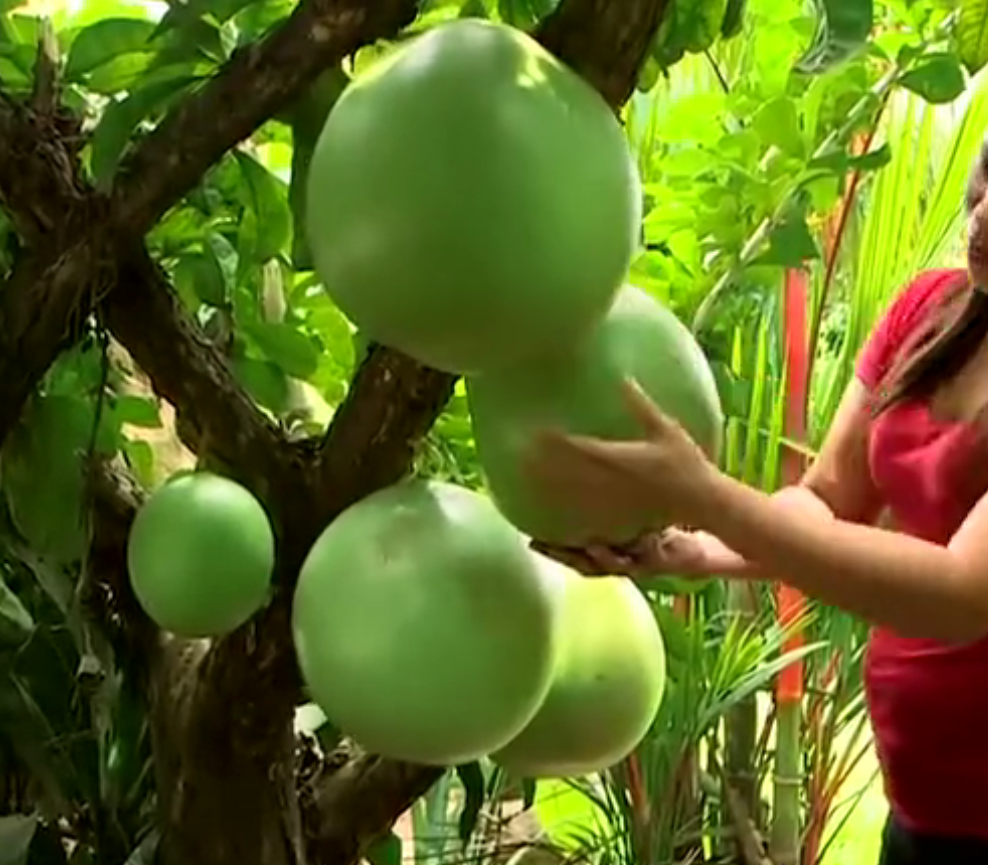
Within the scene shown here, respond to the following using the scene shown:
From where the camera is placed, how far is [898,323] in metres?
0.94

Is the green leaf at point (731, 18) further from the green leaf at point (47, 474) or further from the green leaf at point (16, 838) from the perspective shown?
the green leaf at point (16, 838)

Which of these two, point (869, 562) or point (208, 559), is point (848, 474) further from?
point (208, 559)

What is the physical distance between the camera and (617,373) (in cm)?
38

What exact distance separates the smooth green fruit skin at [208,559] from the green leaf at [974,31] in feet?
0.94

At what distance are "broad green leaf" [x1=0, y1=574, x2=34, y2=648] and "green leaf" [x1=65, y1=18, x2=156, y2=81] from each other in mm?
227

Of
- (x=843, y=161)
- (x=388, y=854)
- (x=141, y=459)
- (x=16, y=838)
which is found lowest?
(x=388, y=854)

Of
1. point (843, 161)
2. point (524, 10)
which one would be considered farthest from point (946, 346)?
point (524, 10)

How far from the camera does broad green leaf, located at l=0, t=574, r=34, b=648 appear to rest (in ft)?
2.29

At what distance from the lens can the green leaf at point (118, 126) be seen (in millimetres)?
527

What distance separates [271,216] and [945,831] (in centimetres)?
50

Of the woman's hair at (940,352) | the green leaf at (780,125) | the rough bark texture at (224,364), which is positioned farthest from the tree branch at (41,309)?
the woman's hair at (940,352)

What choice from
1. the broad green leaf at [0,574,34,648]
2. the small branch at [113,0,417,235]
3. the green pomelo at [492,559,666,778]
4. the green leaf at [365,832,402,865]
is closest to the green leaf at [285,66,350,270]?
the small branch at [113,0,417,235]

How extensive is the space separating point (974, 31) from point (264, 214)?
26cm

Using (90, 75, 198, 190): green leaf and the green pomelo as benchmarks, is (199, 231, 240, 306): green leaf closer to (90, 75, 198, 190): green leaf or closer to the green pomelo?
(90, 75, 198, 190): green leaf
